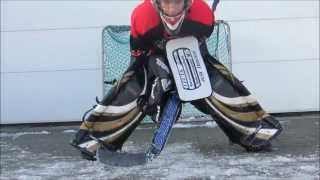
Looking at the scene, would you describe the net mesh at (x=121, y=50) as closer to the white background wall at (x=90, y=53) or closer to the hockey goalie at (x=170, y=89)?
the white background wall at (x=90, y=53)

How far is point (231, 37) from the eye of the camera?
780 centimetres

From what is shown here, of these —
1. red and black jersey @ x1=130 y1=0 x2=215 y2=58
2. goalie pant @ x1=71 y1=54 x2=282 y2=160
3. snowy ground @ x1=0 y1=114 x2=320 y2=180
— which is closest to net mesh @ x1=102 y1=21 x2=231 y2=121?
snowy ground @ x1=0 y1=114 x2=320 y2=180

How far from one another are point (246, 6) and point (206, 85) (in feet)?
9.89

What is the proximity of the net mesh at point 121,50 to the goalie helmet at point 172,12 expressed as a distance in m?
2.73

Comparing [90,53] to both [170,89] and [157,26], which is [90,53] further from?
[170,89]

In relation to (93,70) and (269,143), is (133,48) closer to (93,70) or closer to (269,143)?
(269,143)

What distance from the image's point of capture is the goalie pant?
18.1 feet

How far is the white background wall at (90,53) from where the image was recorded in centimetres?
779

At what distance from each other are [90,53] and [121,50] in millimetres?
373

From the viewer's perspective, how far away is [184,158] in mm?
5965

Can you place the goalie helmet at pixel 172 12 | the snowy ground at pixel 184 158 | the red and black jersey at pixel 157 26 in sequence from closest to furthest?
the goalie helmet at pixel 172 12, the red and black jersey at pixel 157 26, the snowy ground at pixel 184 158

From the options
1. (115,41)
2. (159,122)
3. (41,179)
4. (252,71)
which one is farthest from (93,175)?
(252,71)

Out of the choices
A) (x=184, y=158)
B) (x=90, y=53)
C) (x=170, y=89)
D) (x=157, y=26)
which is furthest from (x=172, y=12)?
(x=90, y=53)

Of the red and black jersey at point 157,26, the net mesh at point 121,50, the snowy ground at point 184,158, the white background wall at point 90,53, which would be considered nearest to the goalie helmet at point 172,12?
the red and black jersey at point 157,26
